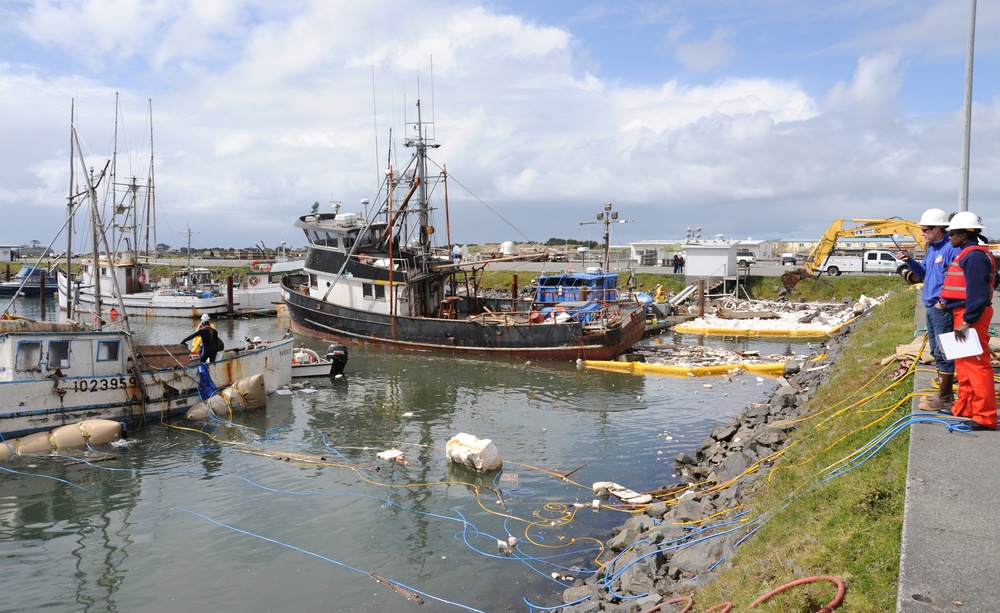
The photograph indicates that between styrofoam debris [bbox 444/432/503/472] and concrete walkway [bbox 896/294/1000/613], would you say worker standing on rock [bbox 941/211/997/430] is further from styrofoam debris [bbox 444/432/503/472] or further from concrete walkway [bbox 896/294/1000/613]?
styrofoam debris [bbox 444/432/503/472]

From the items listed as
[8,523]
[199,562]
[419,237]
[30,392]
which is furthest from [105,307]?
[199,562]

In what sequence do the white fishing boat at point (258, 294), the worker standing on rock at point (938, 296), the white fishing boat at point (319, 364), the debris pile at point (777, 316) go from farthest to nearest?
the white fishing boat at point (258, 294), the debris pile at point (777, 316), the white fishing boat at point (319, 364), the worker standing on rock at point (938, 296)

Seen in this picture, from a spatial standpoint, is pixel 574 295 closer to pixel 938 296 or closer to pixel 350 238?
pixel 350 238

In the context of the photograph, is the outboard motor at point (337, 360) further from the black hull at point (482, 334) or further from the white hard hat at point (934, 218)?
the white hard hat at point (934, 218)

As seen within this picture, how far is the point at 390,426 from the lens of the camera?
16.3 metres

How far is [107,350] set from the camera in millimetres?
15445

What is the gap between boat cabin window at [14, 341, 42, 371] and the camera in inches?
561

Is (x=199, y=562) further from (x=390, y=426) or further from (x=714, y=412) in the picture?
(x=714, y=412)

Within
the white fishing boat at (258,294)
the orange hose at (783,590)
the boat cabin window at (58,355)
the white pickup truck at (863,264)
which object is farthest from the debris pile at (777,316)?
the orange hose at (783,590)

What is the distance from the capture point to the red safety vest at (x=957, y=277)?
6.53m

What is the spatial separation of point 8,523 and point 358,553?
222 inches

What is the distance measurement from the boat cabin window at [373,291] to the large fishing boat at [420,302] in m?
0.04

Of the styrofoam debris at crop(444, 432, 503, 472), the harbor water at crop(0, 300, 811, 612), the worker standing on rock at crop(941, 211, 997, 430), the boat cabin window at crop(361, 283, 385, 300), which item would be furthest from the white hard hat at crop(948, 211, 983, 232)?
the boat cabin window at crop(361, 283, 385, 300)

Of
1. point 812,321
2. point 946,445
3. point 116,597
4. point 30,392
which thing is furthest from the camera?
point 812,321
